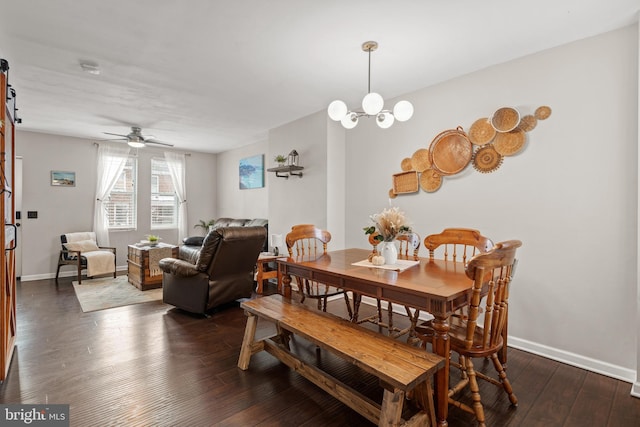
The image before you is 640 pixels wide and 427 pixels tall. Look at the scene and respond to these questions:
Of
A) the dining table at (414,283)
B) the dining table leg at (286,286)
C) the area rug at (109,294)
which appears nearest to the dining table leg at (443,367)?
the dining table at (414,283)

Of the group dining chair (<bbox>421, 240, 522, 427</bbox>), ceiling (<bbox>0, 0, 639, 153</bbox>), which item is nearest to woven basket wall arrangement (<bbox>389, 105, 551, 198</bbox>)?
ceiling (<bbox>0, 0, 639, 153</bbox>)

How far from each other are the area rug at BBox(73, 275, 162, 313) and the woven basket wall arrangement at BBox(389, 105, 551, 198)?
3.71m

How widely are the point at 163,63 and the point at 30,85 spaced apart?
1.80 metres

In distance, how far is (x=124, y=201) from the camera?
20.9ft

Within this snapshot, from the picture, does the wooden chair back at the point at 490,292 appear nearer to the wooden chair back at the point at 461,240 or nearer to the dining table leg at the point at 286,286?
the wooden chair back at the point at 461,240

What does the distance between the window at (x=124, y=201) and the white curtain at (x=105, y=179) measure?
15cm

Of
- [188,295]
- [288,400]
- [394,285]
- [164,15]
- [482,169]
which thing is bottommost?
[288,400]

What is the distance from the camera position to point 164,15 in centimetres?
217

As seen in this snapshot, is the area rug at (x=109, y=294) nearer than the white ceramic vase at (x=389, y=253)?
No

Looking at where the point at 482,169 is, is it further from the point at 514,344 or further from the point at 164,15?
the point at 164,15

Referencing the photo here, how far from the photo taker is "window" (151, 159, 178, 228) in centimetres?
674

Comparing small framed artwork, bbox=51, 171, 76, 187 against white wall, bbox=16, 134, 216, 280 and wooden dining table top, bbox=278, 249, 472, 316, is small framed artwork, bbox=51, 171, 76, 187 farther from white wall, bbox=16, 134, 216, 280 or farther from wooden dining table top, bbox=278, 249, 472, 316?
wooden dining table top, bbox=278, 249, 472, 316

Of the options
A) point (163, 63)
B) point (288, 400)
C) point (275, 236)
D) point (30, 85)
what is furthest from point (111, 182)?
point (288, 400)

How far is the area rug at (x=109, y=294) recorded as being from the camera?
3975 millimetres
